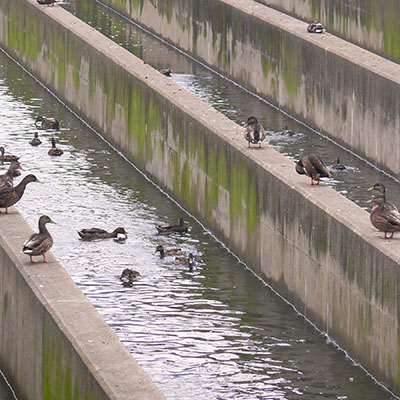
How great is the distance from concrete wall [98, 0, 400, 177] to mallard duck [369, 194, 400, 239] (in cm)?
1228

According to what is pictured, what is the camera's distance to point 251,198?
96.1 feet

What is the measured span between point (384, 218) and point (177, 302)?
15.4 feet

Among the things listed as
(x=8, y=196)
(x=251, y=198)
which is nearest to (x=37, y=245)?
(x=8, y=196)

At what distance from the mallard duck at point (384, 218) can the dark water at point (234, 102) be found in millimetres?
8597

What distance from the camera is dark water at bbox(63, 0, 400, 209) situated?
117 feet

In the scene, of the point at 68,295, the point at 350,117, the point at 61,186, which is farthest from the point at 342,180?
the point at 68,295

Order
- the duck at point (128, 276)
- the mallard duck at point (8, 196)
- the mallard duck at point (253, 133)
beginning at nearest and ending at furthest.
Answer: the mallard duck at point (8, 196)
the duck at point (128, 276)
the mallard duck at point (253, 133)

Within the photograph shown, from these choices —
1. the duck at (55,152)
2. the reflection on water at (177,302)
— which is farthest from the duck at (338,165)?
the duck at (55,152)

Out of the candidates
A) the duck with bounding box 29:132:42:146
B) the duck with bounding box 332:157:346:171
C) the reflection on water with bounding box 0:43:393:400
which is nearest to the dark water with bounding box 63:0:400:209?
the duck with bounding box 332:157:346:171

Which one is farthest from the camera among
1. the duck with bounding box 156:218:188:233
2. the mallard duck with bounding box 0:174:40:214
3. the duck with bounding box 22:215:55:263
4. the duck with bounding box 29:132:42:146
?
the duck with bounding box 29:132:42:146

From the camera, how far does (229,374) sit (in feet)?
76.2

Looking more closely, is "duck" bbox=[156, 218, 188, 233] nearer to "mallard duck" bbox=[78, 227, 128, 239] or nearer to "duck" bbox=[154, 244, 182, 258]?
"mallard duck" bbox=[78, 227, 128, 239]

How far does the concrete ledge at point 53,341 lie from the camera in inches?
714

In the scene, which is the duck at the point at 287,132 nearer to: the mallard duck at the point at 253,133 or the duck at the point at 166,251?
the mallard duck at the point at 253,133
